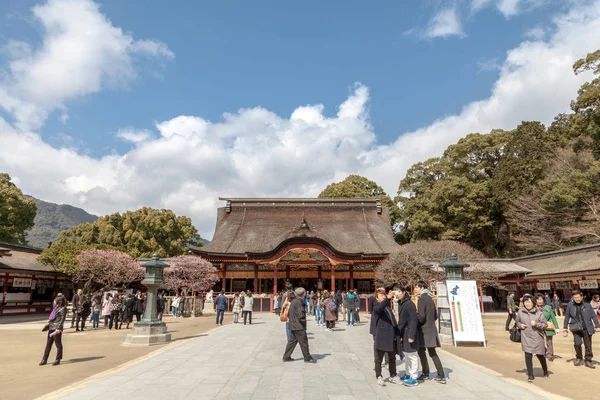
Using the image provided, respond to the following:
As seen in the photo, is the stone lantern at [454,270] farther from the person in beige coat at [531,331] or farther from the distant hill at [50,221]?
the distant hill at [50,221]

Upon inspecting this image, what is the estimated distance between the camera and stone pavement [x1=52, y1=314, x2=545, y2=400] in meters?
5.66

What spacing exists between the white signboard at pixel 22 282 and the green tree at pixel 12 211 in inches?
541

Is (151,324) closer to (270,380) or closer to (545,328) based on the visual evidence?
(270,380)

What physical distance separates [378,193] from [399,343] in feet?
152

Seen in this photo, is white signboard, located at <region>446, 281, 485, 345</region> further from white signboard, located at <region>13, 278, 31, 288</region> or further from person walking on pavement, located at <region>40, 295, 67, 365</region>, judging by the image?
white signboard, located at <region>13, 278, 31, 288</region>

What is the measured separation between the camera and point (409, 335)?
6.18 m

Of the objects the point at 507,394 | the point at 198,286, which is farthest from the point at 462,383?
the point at 198,286

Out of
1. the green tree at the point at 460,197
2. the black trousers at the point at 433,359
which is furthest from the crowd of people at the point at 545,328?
the green tree at the point at 460,197

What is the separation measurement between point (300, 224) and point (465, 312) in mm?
24008

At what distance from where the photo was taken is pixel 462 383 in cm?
648

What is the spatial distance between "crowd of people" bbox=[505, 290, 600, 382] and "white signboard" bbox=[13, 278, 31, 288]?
28.2 m

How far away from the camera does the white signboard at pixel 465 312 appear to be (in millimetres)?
11039

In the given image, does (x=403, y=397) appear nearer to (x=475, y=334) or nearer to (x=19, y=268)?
(x=475, y=334)

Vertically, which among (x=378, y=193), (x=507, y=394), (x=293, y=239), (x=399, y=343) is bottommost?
(x=507, y=394)
